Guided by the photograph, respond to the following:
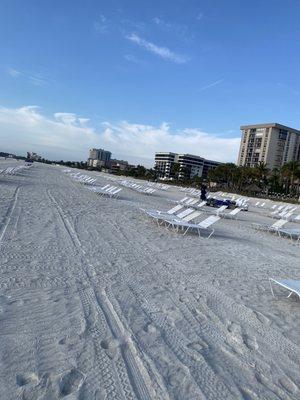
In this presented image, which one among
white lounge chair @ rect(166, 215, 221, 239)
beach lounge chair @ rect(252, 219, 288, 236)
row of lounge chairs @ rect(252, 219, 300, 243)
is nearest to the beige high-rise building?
beach lounge chair @ rect(252, 219, 288, 236)

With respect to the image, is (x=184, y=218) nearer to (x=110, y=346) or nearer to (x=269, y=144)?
(x=110, y=346)

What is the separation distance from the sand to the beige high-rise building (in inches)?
3752

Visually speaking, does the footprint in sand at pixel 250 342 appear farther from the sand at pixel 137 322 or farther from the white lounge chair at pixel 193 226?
the white lounge chair at pixel 193 226

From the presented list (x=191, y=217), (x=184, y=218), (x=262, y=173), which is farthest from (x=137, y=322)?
(x=262, y=173)

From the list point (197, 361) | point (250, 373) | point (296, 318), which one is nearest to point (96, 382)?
point (197, 361)

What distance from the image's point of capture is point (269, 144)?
99.6 metres

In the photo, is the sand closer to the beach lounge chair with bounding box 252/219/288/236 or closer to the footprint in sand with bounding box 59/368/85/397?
the footprint in sand with bounding box 59/368/85/397

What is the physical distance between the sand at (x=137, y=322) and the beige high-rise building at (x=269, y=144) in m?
95.3

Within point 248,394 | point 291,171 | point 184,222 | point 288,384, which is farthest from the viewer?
point 291,171

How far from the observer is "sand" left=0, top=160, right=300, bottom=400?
2680mm

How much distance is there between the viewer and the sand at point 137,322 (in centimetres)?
268

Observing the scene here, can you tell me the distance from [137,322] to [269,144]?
10188cm

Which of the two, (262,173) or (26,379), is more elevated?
(262,173)

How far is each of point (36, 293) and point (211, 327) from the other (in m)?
1.83
